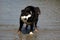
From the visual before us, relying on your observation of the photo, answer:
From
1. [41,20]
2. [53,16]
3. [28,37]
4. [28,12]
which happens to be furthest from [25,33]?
[53,16]

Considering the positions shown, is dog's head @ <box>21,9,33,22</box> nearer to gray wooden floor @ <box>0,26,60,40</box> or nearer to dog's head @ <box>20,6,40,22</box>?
dog's head @ <box>20,6,40,22</box>

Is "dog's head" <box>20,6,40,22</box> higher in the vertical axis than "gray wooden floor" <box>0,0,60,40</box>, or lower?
higher

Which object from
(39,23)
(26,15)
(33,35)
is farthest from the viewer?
(39,23)

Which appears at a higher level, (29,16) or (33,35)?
(29,16)

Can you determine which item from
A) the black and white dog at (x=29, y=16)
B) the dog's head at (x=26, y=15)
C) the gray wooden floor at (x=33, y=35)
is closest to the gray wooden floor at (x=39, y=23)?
the gray wooden floor at (x=33, y=35)

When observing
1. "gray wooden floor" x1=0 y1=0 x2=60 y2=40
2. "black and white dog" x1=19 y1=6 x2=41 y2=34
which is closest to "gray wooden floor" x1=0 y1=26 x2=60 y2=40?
"gray wooden floor" x1=0 y1=0 x2=60 y2=40

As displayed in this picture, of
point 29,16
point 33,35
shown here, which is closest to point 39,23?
point 33,35

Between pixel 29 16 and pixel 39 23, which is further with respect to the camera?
pixel 39 23

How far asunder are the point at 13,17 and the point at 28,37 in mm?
1009

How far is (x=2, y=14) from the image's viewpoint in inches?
177

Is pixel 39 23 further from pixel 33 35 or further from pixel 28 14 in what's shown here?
pixel 28 14

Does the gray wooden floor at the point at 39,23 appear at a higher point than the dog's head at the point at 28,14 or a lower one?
lower

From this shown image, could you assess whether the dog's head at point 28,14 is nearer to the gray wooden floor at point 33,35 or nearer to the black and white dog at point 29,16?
the black and white dog at point 29,16

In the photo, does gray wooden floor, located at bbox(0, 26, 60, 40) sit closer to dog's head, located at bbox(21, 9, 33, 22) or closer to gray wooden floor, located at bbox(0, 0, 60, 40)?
gray wooden floor, located at bbox(0, 0, 60, 40)
